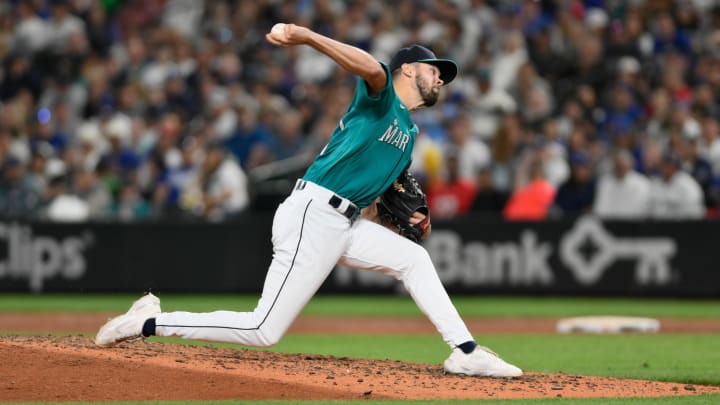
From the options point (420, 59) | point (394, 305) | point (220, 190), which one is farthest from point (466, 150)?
point (420, 59)

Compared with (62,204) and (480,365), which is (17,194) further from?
(480,365)

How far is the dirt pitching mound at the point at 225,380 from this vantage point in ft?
20.5

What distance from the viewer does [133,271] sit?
1562 centimetres

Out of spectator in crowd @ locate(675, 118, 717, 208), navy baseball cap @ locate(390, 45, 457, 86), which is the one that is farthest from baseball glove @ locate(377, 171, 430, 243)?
spectator in crowd @ locate(675, 118, 717, 208)

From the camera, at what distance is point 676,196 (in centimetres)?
1473

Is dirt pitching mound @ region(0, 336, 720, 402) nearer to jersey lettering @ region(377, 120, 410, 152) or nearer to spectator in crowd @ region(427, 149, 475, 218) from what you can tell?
jersey lettering @ region(377, 120, 410, 152)

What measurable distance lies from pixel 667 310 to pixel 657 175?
1913 mm

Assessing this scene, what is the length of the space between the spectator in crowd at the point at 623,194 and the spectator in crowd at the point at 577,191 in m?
0.17

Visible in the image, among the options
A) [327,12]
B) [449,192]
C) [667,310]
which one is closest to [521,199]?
[449,192]

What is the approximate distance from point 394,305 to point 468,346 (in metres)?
8.09

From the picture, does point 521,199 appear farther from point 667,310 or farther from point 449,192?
point 667,310

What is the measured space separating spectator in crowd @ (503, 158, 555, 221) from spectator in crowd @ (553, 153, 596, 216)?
140 mm

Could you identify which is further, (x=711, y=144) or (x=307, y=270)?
(x=711, y=144)

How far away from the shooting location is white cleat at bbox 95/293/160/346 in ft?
22.3
